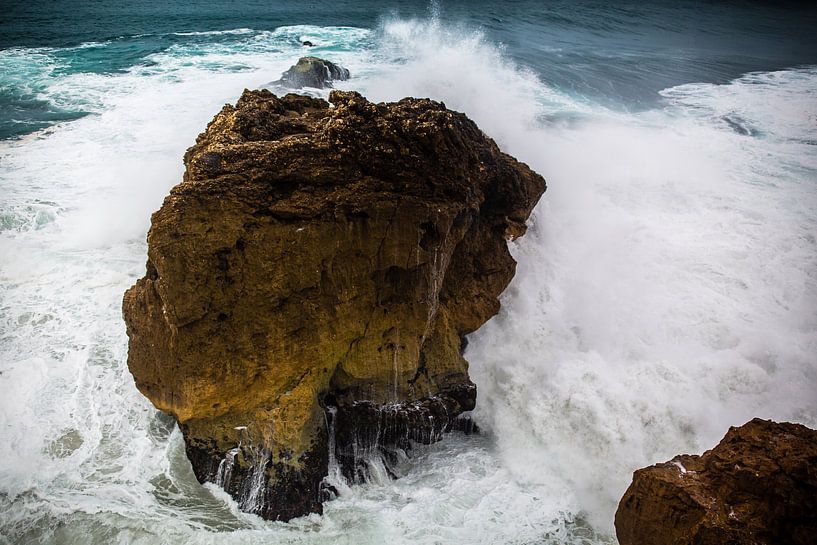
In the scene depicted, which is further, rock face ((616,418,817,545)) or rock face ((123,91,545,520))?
rock face ((123,91,545,520))

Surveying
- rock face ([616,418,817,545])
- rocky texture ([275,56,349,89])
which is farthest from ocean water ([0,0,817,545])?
rock face ([616,418,817,545])

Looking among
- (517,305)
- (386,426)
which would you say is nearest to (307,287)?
(386,426)

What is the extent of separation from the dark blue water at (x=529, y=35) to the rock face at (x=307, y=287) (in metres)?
14.3

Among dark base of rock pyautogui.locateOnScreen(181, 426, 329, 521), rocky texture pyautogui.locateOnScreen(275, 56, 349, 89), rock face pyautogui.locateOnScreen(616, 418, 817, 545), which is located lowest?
Answer: dark base of rock pyautogui.locateOnScreen(181, 426, 329, 521)

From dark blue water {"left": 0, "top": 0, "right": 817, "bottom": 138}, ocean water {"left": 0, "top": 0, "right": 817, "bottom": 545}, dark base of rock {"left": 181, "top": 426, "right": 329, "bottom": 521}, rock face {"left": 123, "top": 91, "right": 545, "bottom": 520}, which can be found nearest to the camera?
rock face {"left": 123, "top": 91, "right": 545, "bottom": 520}

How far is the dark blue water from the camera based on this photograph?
22000 millimetres

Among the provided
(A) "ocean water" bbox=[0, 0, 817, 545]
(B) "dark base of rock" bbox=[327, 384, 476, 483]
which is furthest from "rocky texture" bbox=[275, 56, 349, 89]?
(B) "dark base of rock" bbox=[327, 384, 476, 483]

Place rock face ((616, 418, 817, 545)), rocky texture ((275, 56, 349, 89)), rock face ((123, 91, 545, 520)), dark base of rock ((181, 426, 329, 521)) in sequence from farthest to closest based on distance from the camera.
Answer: rocky texture ((275, 56, 349, 89)) → dark base of rock ((181, 426, 329, 521)) → rock face ((123, 91, 545, 520)) → rock face ((616, 418, 817, 545))

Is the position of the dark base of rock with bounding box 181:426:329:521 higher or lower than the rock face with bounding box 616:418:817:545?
lower

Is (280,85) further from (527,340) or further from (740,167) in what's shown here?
(740,167)

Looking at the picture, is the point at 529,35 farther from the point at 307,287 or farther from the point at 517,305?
the point at 307,287

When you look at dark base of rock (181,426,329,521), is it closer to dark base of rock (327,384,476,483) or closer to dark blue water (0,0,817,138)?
dark base of rock (327,384,476,483)

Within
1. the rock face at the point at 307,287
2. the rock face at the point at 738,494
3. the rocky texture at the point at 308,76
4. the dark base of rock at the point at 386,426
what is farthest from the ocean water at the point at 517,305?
the rock face at the point at 738,494

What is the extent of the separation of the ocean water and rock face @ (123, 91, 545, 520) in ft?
2.41
